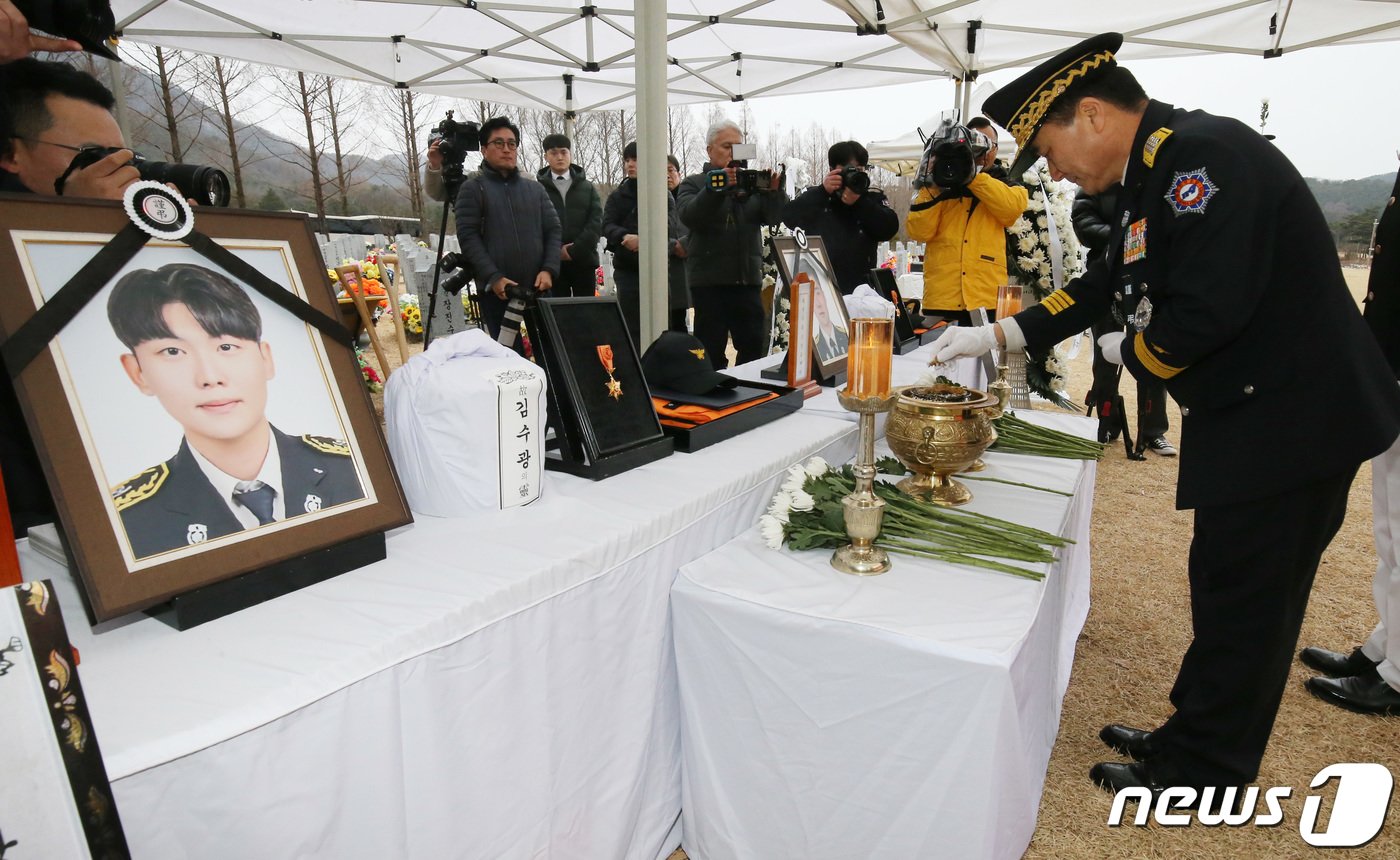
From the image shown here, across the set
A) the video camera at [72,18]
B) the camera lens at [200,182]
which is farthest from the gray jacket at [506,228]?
the camera lens at [200,182]

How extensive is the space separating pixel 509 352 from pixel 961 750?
3.06 ft

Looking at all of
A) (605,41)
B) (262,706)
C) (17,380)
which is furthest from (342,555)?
(605,41)

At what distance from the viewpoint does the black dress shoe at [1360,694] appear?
1911 mm

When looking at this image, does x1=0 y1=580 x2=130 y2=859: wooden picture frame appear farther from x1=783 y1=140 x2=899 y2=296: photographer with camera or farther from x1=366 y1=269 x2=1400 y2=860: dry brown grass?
x1=783 y1=140 x2=899 y2=296: photographer with camera

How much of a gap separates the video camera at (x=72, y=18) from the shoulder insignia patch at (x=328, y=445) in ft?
2.43

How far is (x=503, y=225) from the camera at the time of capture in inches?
147

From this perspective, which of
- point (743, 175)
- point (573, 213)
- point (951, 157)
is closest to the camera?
point (743, 175)

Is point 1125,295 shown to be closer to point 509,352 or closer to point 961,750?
point 961,750

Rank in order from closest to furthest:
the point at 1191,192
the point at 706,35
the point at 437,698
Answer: the point at 437,698
the point at 1191,192
the point at 706,35

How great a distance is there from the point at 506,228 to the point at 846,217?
5.77 feet

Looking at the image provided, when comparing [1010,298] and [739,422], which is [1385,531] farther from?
[739,422]

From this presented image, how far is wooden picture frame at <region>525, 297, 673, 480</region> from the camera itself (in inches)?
54.0

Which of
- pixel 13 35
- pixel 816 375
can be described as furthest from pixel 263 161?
pixel 13 35

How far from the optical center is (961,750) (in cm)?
101
